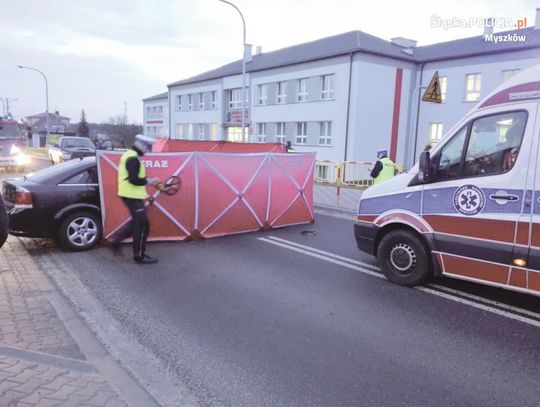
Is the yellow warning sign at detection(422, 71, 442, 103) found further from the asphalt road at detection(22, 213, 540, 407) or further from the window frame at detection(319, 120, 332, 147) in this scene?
the window frame at detection(319, 120, 332, 147)

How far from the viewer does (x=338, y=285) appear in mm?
5859

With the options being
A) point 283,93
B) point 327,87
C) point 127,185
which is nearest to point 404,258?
point 127,185

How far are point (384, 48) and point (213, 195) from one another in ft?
83.7

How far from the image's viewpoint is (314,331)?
174 inches

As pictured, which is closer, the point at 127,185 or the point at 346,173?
the point at 127,185

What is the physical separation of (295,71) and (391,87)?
7.12 meters

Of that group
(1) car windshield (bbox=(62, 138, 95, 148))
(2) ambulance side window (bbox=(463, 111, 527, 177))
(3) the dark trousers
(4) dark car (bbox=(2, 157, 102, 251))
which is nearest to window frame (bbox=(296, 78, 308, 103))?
(1) car windshield (bbox=(62, 138, 95, 148))

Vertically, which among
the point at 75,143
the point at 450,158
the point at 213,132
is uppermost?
the point at 213,132

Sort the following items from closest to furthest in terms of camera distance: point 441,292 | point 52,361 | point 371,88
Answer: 1. point 52,361
2. point 441,292
3. point 371,88

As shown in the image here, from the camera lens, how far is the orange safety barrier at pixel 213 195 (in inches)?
304

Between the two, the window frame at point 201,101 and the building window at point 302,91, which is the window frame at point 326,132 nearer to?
the building window at point 302,91

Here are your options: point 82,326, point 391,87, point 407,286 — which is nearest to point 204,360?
point 82,326

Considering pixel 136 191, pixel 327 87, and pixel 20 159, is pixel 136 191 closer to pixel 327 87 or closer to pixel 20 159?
pixel 20 159

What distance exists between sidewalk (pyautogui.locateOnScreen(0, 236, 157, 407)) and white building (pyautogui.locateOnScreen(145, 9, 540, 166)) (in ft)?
74.3
